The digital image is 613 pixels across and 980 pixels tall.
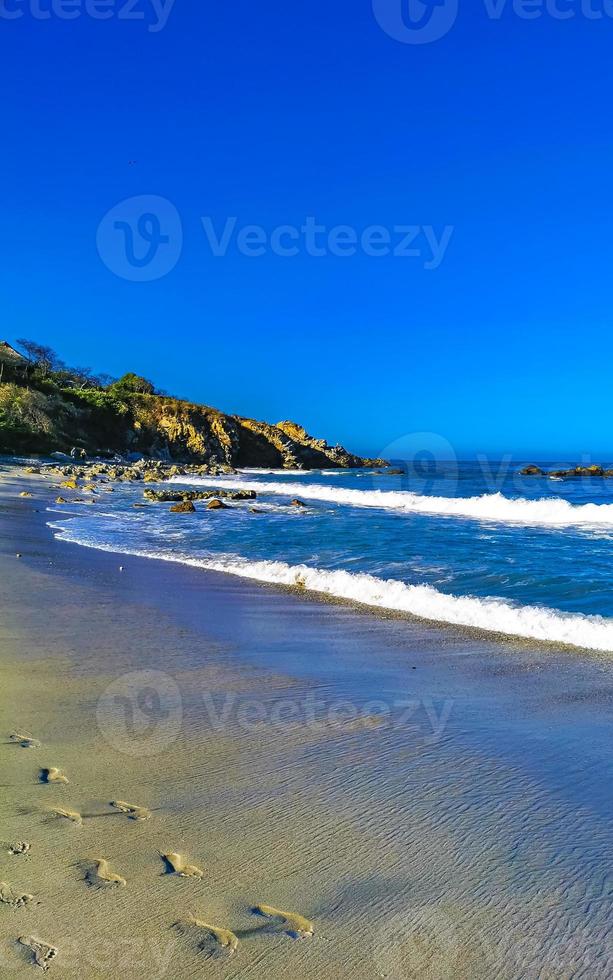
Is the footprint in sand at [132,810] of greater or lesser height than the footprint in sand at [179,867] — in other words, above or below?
below

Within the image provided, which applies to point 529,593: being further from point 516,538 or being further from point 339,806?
point 516,538

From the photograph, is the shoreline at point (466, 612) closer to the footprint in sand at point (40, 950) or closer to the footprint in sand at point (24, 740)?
the footprint in sand at point (24, 740)

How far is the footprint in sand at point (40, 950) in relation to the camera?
202cm

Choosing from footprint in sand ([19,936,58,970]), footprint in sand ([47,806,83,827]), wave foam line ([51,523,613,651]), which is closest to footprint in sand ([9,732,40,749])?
footprint in sand ([47,806,83,827])

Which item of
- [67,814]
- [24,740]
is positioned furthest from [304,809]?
[24,740]

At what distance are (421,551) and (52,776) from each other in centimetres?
1048

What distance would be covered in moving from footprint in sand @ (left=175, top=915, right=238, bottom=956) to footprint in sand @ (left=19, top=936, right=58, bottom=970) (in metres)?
0.41

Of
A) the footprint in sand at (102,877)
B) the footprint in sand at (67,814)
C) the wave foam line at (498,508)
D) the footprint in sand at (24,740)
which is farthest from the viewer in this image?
the wave foam line at (498,508)

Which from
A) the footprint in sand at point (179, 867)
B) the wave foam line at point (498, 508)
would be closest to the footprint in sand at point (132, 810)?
the footprint in sand at point (179, 867)

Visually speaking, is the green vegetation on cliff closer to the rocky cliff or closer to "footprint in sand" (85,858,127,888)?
the rocky cliff

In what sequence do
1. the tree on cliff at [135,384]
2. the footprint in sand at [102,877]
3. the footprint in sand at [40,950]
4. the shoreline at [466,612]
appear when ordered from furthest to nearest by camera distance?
the tree on cliff at [135,384], the shoreline at [466,612], the footprint in sand at [102,877], the footprint in sand at [40,950]

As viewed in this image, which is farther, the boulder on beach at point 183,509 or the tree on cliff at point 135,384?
the tree on cliff at point 135,384

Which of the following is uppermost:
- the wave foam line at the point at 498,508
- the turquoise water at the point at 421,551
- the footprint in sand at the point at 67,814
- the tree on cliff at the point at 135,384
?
the tree on cliff at the point at 135,384

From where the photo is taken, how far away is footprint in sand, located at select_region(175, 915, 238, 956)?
212cm
